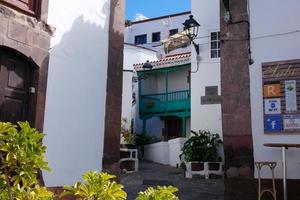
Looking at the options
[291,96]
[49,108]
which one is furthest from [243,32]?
[49,108]

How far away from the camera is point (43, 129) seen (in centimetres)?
778

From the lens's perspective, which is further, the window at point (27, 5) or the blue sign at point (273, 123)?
the blue sign at point (273, 123)

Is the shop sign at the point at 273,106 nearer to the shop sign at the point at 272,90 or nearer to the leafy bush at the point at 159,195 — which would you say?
the shop sign at the point at 272,90

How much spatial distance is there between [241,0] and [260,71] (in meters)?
1.71

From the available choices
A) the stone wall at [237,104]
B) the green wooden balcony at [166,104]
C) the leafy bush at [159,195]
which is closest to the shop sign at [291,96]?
the stone wall at [237,104]

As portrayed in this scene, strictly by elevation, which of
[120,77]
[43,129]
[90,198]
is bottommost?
[90,198]

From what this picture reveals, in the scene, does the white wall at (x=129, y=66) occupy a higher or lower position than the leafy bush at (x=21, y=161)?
higher

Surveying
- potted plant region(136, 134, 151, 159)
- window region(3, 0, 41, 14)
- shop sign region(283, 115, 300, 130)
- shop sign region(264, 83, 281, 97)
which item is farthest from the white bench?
window region(3, 0, 41, 14)

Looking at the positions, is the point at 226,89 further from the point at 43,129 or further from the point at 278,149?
the point at 43,129

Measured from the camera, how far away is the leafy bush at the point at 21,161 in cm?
347

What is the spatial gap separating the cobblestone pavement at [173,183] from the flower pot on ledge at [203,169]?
410 millimetres

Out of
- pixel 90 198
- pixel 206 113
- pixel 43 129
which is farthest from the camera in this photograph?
pixel 206 113

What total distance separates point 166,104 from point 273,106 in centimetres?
1326

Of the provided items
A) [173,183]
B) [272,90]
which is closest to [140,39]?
[173,183]
